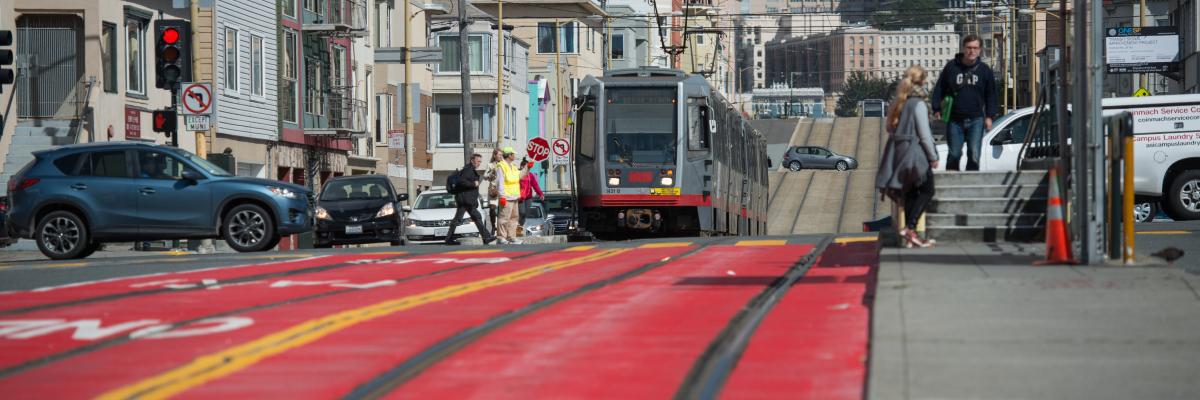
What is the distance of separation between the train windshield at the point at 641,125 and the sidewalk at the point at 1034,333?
66.3 ft

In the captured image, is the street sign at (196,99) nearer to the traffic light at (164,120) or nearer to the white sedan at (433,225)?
the traffic light at (164,120)

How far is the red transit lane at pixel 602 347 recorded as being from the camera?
8258 millimetres

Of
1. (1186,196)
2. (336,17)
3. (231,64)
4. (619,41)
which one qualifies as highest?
(619,41)

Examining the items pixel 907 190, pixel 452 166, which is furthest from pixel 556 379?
pixel 452 166

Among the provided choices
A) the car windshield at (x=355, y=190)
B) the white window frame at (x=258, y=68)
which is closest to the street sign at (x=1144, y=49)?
the white window frame at (x=258, y=68)

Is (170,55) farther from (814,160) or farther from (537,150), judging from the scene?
(814,160)

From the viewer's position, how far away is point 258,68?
4731 centimetres

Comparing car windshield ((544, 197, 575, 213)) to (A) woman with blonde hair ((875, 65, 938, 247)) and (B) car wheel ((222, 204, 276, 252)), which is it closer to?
(B) car wheel ((222, 204, 276, 252))

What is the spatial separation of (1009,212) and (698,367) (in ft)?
29.9

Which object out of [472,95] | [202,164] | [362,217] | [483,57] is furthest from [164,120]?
[483,57]

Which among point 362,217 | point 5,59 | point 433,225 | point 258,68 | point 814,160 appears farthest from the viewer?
point 814,160

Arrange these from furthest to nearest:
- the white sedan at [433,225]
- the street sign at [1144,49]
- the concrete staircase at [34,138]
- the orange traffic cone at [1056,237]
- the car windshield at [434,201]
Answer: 1. the street sign at [1144,49]
2. the car windshield at [434,201]
3. the white sedan at [433,225]
4. the concrete staircase at [34,138]
5. the orange traffic cone at [1056,237]

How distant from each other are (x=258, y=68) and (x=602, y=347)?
3883cm

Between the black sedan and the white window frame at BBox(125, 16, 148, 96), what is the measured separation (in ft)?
19.7
